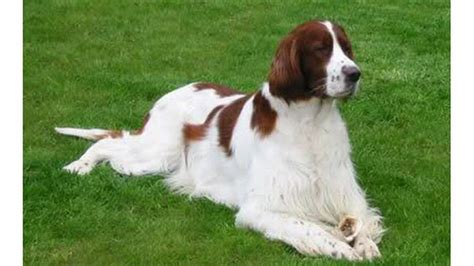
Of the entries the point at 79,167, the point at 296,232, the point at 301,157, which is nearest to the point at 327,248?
the point at 296,232

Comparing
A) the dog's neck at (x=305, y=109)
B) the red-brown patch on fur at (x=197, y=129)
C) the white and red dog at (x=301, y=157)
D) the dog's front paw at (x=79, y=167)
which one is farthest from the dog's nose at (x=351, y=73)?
the dog's front paw at (x=79, y=167)

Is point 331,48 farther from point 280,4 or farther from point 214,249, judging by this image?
point 280,4

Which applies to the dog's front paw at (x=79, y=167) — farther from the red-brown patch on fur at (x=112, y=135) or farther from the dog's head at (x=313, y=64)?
the dog's head at (x=313, y=64)

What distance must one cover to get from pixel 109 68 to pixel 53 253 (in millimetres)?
5147

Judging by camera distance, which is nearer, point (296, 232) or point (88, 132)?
point (296, 232)

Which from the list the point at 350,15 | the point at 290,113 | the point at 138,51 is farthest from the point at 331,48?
the point at 350,15

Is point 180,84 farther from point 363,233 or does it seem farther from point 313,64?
point 363,233

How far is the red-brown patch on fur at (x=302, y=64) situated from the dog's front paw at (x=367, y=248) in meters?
0.90

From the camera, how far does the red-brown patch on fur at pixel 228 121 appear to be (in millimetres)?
6332

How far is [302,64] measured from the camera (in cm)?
549

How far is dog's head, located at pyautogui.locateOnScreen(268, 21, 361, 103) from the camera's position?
5.33 meters

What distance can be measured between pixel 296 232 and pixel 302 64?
100 centimetres

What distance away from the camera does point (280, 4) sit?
13945 mm

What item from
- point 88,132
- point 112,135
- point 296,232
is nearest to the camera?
point 296,232
